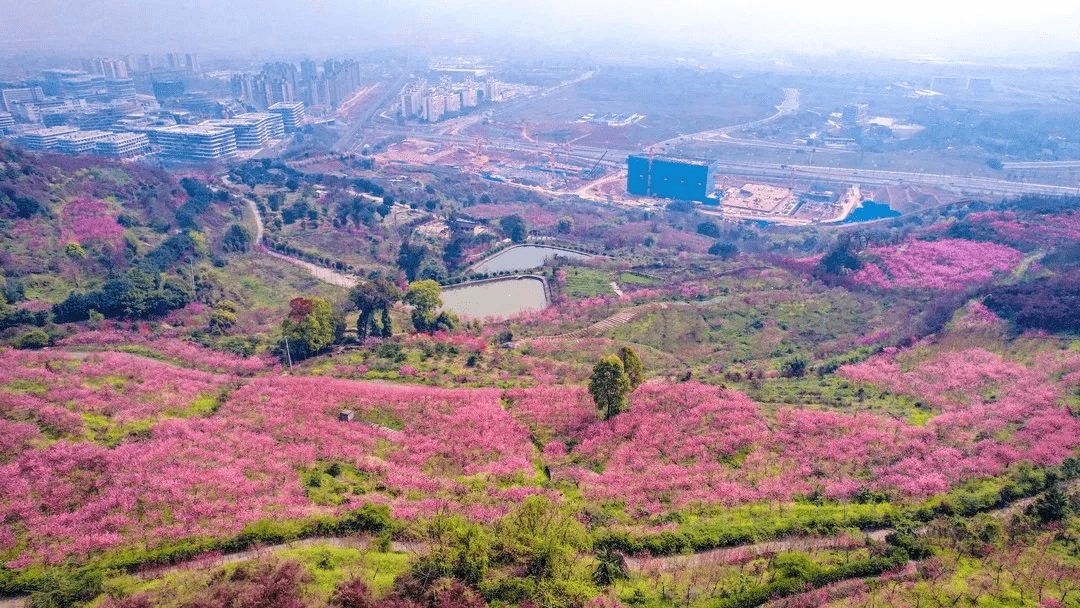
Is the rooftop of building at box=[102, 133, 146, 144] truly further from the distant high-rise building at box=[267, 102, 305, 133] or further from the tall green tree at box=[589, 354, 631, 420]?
the tall green tree at box=[589, 354, 631, 420]

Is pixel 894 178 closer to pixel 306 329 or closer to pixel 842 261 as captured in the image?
pixel 842 261

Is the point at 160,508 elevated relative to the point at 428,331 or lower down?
elevated

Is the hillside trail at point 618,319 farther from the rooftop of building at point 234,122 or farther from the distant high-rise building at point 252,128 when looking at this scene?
the rooftop of building at point 234,122

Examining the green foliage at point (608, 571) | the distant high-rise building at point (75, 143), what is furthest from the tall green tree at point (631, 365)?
the distant high-rise building at point (75, 143)

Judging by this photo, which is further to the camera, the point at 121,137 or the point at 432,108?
the point at 432,108

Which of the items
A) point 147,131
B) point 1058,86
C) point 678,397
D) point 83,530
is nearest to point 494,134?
point 147,131

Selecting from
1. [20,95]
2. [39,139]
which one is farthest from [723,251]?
[20,95]

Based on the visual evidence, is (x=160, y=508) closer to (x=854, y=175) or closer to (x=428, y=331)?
(x=428, y=331)
